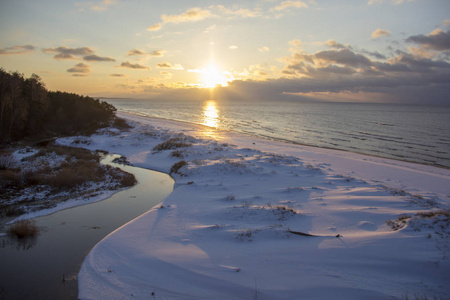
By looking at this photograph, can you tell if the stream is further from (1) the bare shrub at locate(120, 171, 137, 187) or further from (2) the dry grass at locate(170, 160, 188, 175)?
(2) the dry grass at locate(170, 160, 188, 175)

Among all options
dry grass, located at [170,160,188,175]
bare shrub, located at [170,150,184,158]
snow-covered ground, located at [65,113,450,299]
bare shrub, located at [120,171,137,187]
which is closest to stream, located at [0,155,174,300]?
snow-covered ground, located at [65,113,450,299]

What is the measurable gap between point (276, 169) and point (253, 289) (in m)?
15.6

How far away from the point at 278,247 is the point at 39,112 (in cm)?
4716

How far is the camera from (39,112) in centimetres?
4266

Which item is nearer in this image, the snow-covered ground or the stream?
the snow-covered ground

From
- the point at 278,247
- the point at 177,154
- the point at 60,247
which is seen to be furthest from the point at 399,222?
the point at 177,154

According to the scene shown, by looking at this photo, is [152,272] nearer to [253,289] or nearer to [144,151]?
[253,289]

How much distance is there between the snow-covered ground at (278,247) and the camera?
7.79 metres

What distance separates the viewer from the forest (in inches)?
1359

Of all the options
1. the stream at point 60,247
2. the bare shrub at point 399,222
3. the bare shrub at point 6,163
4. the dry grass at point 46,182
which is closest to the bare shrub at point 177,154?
the dry grass at point 46,182

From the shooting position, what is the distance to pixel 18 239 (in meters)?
11.5

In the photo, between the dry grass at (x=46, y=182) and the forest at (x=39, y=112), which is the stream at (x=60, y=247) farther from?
the forest at (x=39, y=112)

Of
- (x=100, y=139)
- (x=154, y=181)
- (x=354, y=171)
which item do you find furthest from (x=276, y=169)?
(x=100, y=139)

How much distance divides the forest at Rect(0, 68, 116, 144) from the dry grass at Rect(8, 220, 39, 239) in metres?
27.7
